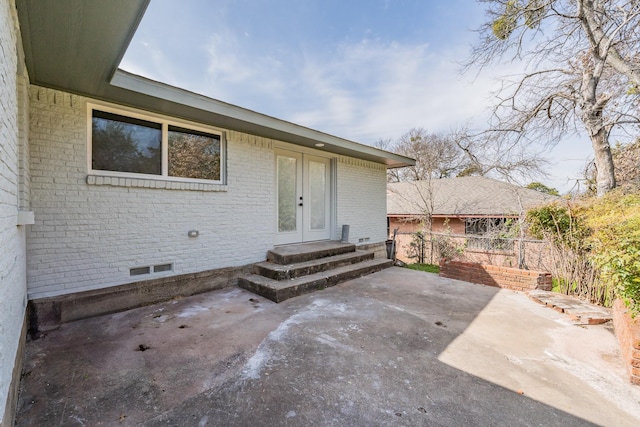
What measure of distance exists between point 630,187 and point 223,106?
797 cm

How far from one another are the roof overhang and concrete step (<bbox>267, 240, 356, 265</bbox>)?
7.56ft

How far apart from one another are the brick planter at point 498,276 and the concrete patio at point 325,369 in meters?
0.95

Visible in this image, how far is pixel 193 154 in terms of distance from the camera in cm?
446

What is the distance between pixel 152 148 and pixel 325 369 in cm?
392

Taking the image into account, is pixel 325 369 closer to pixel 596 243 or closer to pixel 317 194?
pixel 596 243

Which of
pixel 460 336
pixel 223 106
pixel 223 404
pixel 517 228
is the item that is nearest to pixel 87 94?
pixel 223 106

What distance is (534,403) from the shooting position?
1896 mm

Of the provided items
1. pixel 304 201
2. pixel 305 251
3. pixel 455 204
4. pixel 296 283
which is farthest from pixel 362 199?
pixel 455 204

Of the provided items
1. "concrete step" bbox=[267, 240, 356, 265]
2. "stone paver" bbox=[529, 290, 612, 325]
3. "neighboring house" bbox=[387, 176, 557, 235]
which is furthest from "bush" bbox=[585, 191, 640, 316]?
"neighboring house" bbox=[387, 176, 557, 235]

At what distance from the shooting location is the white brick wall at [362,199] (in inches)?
275

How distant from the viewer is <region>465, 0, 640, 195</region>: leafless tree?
5.54 meters

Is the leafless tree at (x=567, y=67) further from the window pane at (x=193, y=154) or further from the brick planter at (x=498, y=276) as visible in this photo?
the window pane at (x=193, y=154)

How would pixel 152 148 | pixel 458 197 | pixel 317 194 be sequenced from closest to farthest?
1. pixel 152 148
2. pixel 317 194
3. pixel 458 197

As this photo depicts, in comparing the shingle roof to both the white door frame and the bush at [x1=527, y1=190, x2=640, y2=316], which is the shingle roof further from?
the bush at [x1=527, y1=190, x2=640, y2=316]
